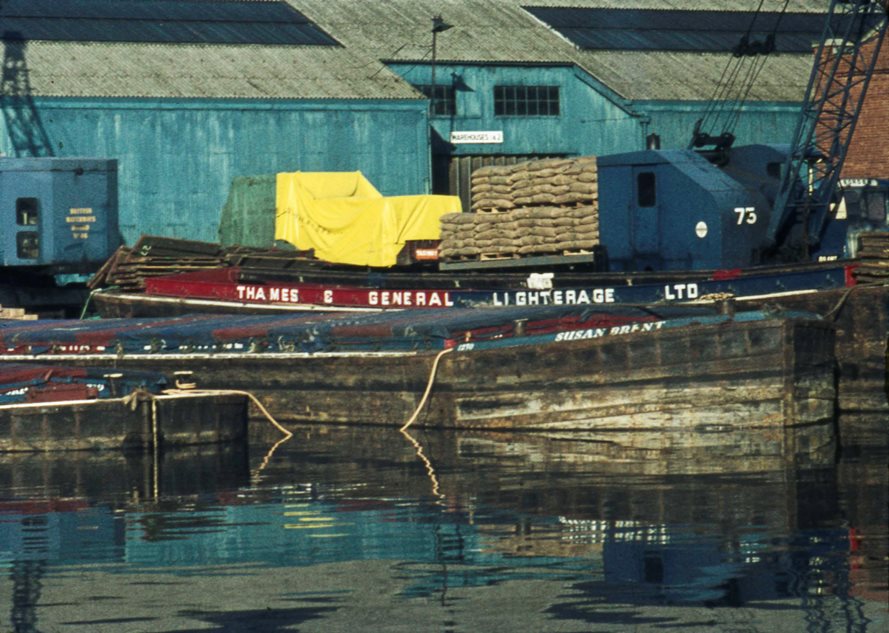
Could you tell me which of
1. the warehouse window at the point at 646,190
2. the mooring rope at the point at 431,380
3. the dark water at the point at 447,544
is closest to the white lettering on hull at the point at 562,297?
the warehouse window at the point at 646,190

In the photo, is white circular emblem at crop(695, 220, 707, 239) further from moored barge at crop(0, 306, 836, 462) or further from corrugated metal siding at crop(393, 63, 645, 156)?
corrugated metal siding at crop(393, 63, 645, 156)

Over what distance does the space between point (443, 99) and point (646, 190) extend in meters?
19.4

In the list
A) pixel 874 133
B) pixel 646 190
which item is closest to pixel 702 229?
pixel 646 190

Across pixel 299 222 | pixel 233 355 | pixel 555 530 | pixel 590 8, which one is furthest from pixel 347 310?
pixel 590 8

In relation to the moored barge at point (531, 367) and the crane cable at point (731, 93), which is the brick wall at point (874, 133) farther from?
the moored barge at point (531, 367)

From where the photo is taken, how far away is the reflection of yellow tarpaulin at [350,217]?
4838 cm

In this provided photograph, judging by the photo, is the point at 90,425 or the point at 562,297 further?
the point at 562,297

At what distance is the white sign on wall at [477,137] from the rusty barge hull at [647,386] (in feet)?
85.2

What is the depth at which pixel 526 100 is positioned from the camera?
59562 millimetres

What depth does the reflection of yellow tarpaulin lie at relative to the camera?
48.4 metres

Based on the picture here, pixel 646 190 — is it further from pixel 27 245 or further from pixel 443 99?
pixel 443 99

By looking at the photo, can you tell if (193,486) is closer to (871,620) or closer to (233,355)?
(233,355)

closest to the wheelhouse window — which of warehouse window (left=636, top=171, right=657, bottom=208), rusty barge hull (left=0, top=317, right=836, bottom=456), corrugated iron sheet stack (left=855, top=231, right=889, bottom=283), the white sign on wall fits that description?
the white sign on wall

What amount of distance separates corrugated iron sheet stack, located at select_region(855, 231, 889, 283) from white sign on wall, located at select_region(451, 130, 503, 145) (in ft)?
84.4
